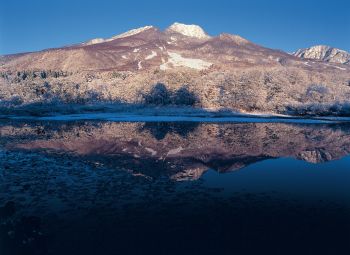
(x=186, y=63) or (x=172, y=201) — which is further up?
(x=186, y=63)

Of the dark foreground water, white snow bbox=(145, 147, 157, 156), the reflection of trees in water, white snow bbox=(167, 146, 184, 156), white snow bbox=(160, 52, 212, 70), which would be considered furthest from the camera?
white snow bbox=(160, 52, 212, 70)

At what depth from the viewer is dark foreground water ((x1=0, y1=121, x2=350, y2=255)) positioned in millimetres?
14198

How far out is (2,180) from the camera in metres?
21.8

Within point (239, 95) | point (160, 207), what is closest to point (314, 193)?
point (160, 207)

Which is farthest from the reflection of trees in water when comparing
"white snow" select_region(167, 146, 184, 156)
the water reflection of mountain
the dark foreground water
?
the dark foreground water

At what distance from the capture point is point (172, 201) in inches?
735

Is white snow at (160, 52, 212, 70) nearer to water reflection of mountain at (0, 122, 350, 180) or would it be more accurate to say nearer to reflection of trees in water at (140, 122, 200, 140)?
reflection of trees in water at (140, 122, 200, 140)

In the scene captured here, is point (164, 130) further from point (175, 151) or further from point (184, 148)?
point (175, 151)

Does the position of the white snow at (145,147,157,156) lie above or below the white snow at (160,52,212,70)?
below

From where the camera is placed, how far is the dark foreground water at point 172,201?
14.2 meters

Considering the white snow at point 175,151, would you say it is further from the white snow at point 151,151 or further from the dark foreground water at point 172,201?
the white snow at point 151,151

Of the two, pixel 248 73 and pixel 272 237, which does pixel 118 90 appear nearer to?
pixel 248 73

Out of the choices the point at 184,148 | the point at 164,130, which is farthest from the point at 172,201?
the point at 164,130

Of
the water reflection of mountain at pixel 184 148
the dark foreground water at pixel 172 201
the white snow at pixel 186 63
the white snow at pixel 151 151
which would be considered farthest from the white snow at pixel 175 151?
the white snow at pixel 186 63
